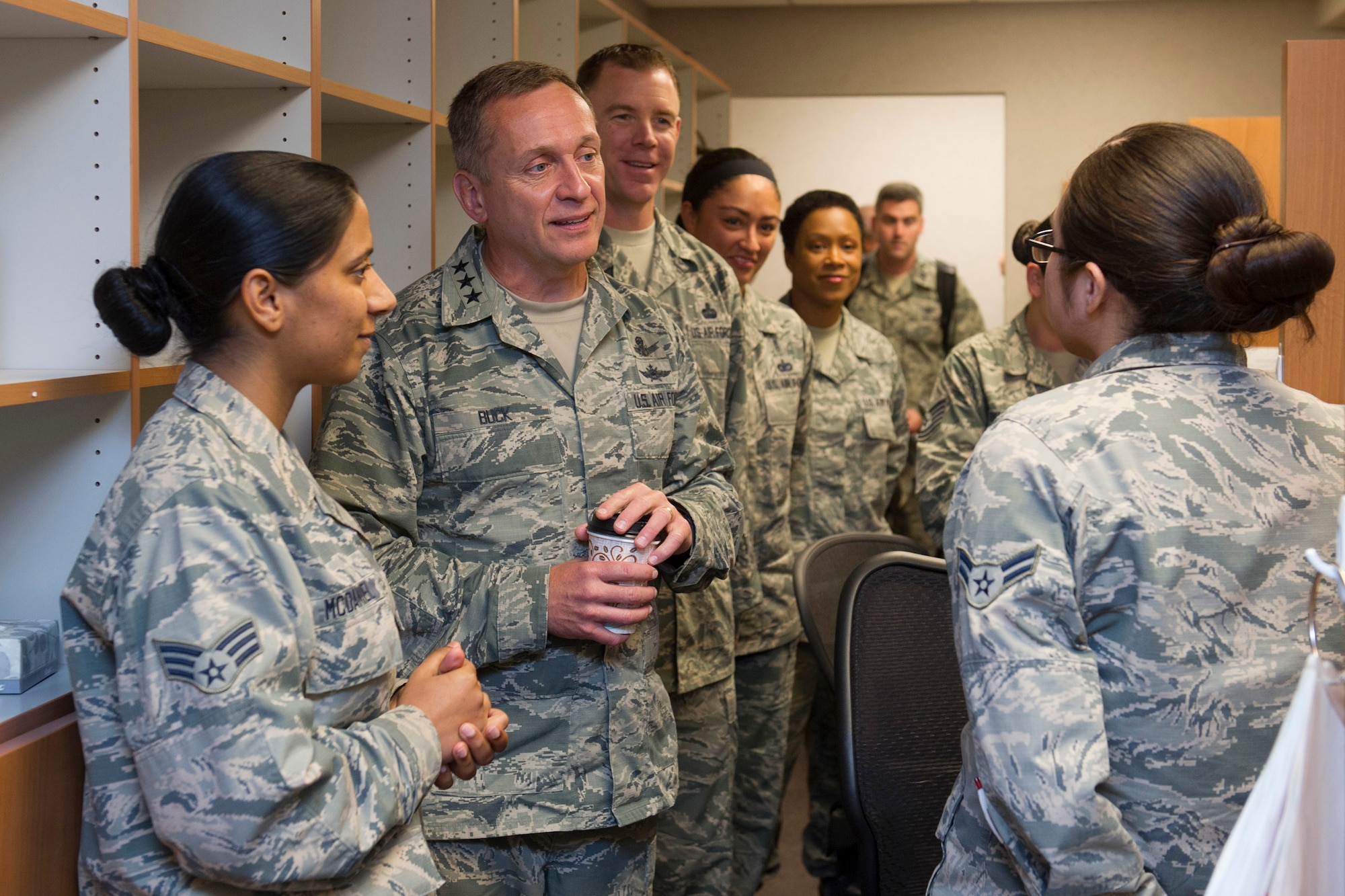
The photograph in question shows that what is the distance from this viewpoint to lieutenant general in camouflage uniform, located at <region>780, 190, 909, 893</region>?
297 cm

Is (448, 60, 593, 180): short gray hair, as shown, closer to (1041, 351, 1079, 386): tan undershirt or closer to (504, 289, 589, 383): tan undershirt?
(504, 289, 589, 383): tan undershirt

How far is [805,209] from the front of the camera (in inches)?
129

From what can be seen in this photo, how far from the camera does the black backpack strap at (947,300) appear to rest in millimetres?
4590

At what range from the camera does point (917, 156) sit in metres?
5.96

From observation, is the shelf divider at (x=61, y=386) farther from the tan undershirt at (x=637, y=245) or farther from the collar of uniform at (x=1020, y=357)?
the collar of uniform at (x=1020, y=357)

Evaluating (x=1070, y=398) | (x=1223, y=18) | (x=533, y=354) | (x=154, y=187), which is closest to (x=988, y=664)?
(x=1070, y=398)

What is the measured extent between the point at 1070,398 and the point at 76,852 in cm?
109

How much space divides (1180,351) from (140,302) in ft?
3.29

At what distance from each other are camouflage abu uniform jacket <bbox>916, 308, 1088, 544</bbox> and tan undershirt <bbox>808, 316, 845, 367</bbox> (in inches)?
18.4

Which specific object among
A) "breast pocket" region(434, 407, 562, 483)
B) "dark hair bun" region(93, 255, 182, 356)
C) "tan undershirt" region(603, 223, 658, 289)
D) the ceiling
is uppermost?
the ceiling

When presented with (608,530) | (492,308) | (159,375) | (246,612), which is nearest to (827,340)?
(492,308)

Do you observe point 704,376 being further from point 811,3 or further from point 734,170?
point 811,3

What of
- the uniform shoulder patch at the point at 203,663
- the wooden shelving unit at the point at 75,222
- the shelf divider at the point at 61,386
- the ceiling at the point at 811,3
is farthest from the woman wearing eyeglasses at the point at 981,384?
the ceiling at the point at 811,3

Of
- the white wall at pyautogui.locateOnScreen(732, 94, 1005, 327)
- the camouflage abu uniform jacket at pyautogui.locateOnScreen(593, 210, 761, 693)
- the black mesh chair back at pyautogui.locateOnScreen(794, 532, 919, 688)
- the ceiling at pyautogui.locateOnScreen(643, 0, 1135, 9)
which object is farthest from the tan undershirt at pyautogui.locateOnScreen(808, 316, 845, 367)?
the ceiling at pyautogui.locateOnScreen(643, 0, 1135, 9)
